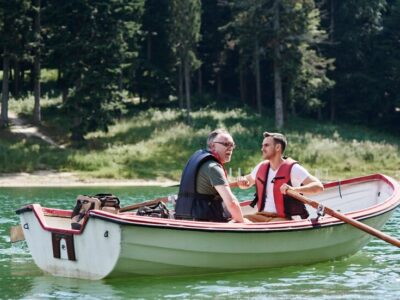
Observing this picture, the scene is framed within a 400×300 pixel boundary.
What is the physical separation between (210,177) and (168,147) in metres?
29.4

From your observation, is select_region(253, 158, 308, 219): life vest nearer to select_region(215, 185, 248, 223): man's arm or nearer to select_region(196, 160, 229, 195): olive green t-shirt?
select_region(215, 185, 248, 223): man's arm

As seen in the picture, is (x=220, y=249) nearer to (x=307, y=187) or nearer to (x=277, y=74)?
(x=307, y=187)

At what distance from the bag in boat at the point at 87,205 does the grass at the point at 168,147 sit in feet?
76.2

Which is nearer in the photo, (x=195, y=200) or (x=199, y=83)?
(x=195, y=200)

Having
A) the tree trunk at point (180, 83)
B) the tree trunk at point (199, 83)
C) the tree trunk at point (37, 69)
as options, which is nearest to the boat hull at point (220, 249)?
the tree trunk at point (37, 69)

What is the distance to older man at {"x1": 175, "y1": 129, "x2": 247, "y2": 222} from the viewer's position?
13016mm

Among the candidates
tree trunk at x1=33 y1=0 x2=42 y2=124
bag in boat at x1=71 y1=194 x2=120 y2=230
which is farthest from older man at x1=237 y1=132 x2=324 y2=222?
tree trunk at x1=33 y1=0 x2=42 y2=124

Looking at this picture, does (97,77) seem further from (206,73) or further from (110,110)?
(206,73)

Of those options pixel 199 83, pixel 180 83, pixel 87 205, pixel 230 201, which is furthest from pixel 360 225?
pixel 199 83

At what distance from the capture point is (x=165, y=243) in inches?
497

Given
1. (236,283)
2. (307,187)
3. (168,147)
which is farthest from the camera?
(168,147)

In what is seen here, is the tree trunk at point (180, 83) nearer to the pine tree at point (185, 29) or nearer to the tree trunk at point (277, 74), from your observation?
the pine tree at point (185, 29)

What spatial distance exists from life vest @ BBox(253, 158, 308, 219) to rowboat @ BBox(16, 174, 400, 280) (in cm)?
41

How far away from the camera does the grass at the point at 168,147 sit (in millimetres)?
38281
